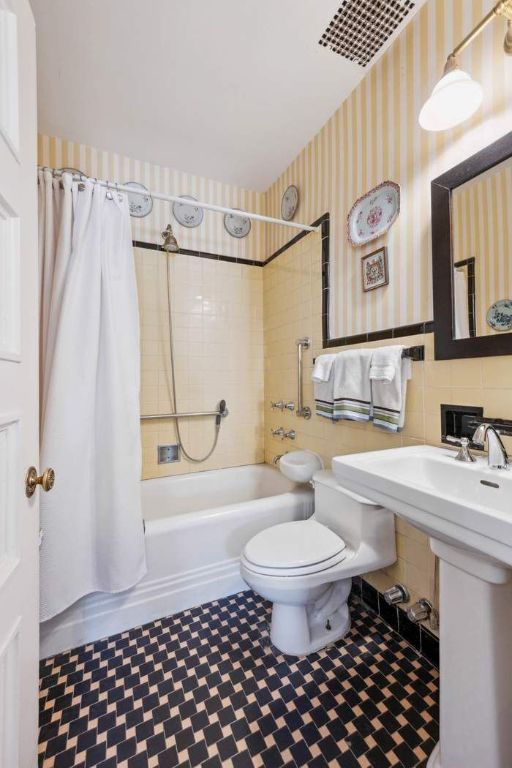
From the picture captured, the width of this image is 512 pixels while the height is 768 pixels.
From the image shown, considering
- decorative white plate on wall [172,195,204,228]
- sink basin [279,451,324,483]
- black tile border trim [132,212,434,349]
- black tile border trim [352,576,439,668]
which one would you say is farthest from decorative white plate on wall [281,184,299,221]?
black tile border trim [352,576,439,668]

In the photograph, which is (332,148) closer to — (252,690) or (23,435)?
(23,435)

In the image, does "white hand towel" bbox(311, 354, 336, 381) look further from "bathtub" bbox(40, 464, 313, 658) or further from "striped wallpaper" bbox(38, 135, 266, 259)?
"striped wallpaper" bbox(38, 135, 266, 259)

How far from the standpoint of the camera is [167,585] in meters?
1.56

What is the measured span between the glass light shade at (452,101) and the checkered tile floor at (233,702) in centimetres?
202

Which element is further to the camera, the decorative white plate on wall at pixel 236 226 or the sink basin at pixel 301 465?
the decorative white plate on wall at pixel 236 226

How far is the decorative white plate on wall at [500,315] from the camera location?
1020mm

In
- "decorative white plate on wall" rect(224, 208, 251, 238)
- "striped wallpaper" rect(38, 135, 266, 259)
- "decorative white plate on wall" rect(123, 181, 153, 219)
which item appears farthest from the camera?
"decorative white plate on wall" rect(224, 208, 251, 238)

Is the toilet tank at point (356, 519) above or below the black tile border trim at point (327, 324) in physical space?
below

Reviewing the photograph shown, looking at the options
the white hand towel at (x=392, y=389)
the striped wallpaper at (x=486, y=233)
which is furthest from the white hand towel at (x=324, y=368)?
the striped wallpaper at (x=486, y=233)

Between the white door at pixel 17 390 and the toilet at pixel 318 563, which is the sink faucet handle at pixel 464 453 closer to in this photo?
the toilet at pixel 318 563

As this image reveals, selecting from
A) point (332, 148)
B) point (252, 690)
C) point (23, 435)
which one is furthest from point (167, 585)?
point (332, 148)

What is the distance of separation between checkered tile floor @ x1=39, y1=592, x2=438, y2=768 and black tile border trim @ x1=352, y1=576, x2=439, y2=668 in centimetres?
3

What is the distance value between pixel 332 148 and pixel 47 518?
236 cm

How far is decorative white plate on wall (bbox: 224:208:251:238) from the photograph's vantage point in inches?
A: 96.6
